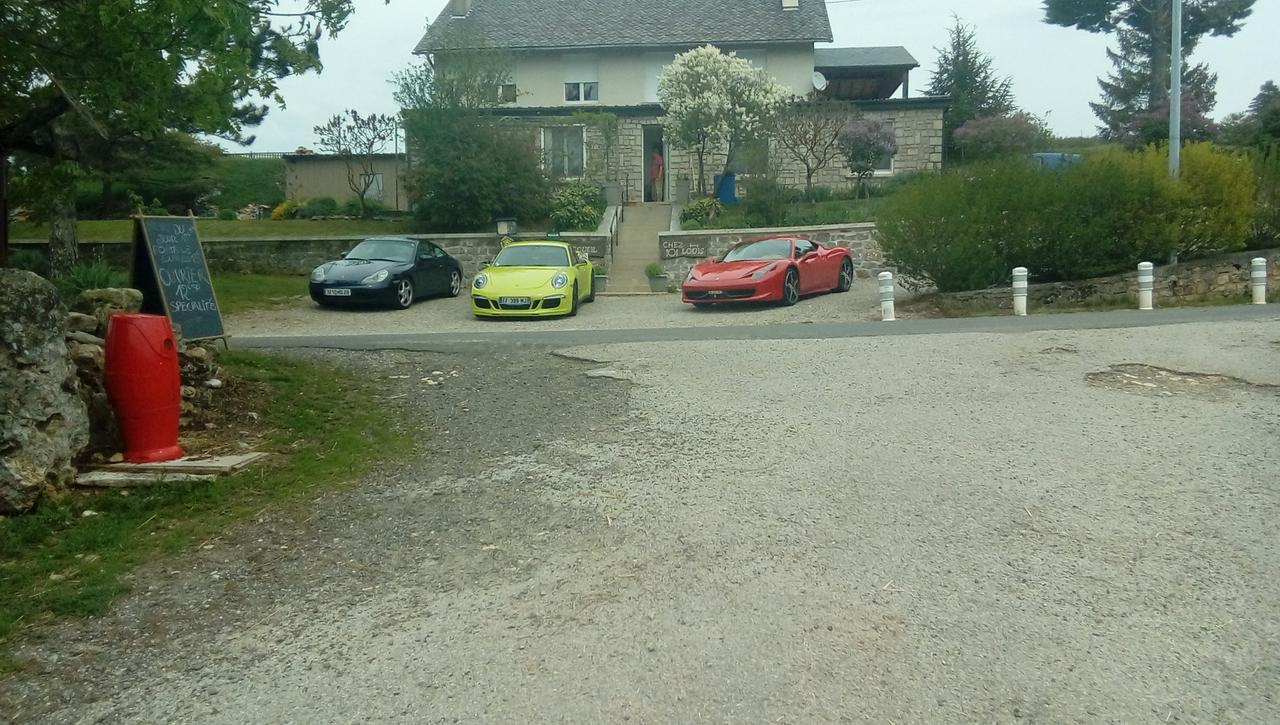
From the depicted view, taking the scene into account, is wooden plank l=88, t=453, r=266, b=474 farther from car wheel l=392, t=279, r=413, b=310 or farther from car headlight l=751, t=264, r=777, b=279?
car wheel l=392, t=279, r=413, b=310

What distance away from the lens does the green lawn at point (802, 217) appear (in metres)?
26.6

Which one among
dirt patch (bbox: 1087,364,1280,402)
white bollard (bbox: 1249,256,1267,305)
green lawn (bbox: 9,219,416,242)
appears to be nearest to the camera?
dirt patch (bbox: 1087,364,1280,402)

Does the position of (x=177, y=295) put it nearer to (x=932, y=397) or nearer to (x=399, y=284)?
(x=932, y=397)

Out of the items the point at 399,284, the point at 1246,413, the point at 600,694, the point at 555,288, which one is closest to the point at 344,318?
the point at 399,284

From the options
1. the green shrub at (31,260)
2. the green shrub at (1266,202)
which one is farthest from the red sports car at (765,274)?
the green shrub at (31,260)

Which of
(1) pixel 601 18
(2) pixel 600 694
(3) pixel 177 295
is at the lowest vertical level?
(2) pixel 600 694

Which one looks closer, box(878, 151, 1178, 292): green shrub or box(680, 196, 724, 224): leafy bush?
box(878, 151, 1178, 292): green shrub

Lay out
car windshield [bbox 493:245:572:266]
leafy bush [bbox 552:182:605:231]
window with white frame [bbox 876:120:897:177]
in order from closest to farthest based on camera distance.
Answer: car windshield [bbox 493:245:572:266] → leafy bush [bbox 552:182:605:231] → window with white frame [bbox 876:120:897:177]

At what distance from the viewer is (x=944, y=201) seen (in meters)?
17.9

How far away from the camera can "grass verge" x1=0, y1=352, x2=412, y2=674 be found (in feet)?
17.4

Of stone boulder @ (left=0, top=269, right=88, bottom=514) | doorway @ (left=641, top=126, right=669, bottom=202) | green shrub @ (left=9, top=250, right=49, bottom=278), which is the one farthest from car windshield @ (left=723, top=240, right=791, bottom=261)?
doorway @ (left=641, top=126, right=669, bottom=202)

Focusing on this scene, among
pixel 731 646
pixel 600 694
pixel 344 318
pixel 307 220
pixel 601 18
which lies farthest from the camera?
pixel 601 18

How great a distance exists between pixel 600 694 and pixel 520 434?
470cm

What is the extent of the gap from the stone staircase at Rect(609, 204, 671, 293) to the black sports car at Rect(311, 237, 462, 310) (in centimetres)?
412
